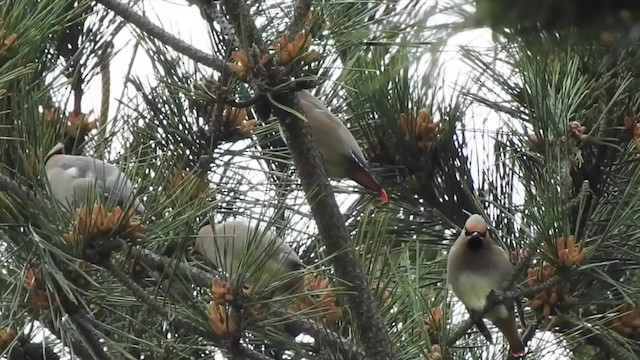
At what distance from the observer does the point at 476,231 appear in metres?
1.40

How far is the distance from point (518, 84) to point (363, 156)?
0.27 m

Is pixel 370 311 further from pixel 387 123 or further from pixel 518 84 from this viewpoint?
pixel 518 84

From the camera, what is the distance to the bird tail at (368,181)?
1.43m

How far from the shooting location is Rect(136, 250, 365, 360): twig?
1.08 m

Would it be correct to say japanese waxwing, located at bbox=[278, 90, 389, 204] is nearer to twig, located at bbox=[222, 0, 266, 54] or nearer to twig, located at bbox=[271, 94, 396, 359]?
twig, located at bbox=[271, 94, 396, 359]

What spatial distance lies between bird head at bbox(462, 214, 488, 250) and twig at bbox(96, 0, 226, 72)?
48 centimetres

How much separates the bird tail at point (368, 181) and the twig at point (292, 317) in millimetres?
297

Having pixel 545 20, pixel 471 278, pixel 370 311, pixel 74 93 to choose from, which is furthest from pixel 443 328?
pixel 545 20

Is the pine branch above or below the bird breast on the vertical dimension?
above

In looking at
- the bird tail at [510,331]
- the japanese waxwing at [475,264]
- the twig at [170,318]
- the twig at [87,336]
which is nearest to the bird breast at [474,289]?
the japanese waxwing at [475,264]

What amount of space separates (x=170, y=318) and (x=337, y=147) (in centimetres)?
53

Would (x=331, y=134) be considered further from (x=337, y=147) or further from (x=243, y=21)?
(x=243, y=21)

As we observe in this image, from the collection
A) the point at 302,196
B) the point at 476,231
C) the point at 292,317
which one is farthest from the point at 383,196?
the point at 292,317

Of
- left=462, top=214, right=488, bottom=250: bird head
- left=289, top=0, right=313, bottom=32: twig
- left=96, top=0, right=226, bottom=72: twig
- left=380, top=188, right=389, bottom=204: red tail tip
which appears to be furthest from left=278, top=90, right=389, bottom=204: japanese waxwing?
left=289, top=0, right=313, bottom=32: twig
